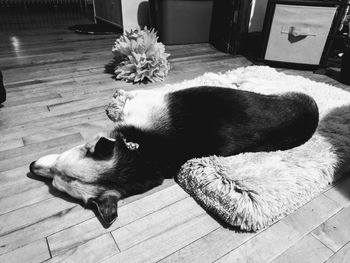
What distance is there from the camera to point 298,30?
3287 millimetres

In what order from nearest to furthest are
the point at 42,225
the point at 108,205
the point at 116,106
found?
the point at 108,205, the point at 42,225, the point at 116,106

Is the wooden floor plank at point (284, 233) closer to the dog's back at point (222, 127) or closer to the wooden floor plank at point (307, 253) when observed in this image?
the wooden floor plank at point (307, 253)

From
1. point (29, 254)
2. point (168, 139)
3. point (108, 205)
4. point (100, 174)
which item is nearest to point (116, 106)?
point (168, 139)

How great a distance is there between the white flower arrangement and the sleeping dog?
3.93 feet

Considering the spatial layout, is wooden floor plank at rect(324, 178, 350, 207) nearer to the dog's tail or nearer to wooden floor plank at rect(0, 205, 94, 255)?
the dog's tail

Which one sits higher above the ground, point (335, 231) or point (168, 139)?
point (168, 139)

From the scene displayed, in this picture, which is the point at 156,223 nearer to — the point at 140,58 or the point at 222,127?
the point at 222,127

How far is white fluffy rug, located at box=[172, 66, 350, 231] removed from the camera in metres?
1.35

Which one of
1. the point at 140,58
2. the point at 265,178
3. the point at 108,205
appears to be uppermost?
the point at 140,58

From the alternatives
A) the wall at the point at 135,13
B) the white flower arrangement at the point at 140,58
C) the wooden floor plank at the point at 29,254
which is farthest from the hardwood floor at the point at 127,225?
the wall at the point at 135,13

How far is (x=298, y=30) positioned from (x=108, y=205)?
3223mm

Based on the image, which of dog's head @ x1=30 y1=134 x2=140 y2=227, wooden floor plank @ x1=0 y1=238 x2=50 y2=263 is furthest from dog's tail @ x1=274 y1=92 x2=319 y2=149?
wooden floor plank @ x1=0 y1=238 x2=50 y2=263

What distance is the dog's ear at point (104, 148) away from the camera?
1229 millimetres

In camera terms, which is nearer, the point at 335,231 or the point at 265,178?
the point at 335,231
